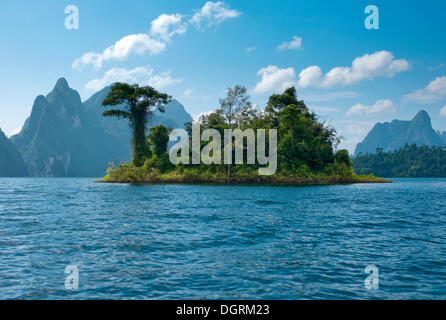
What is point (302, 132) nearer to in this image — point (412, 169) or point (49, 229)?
point (49, 229)

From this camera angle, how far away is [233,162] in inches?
2616

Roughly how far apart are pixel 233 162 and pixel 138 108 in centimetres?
2537

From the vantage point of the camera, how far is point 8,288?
714 centimetres

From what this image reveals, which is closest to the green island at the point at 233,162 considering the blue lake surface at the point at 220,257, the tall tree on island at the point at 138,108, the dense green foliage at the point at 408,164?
the tall tree on island at the point at 138,108

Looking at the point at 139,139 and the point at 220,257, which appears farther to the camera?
the point at 139,139

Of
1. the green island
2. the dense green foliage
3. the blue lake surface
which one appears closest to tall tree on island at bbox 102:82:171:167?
the green island

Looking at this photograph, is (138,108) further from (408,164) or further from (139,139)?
(408,164)

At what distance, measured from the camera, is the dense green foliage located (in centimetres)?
15800

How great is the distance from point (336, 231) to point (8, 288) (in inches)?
494

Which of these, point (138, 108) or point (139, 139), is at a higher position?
point (138, 108)

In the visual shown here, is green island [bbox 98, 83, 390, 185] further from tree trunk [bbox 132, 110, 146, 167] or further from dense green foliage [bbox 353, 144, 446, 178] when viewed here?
dense green foliage [bbox 353, 144, 446, 178]

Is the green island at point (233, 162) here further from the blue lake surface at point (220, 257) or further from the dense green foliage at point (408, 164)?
the dense green foliage at point (408, 164)

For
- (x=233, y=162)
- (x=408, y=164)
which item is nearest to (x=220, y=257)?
(x=233, y=162)
